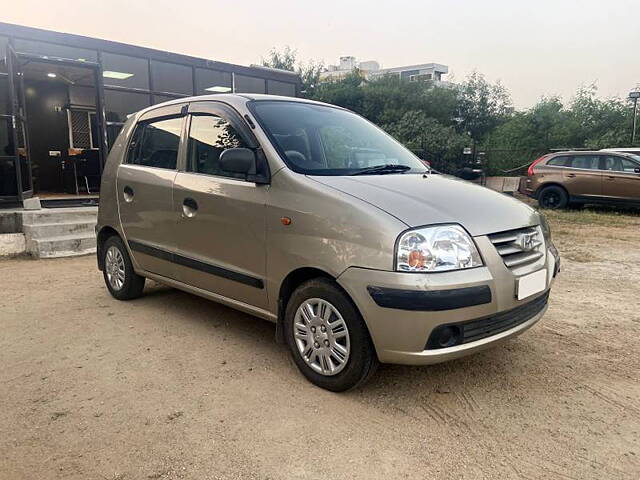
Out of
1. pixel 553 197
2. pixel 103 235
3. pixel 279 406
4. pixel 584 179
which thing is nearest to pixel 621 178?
pixel 584 179

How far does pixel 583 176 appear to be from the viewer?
1169 cm

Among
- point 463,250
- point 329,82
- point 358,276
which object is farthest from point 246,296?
point 329,82

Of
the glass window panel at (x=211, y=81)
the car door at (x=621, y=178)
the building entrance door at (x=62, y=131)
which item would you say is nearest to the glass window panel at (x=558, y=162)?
the car door at (x=621, y=178)

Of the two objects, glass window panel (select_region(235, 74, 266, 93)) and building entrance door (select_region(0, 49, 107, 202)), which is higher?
glass window panel (select_region(235, 74, 266, 93))

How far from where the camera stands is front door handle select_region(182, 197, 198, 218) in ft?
11.9

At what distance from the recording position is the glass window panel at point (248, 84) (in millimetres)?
12047

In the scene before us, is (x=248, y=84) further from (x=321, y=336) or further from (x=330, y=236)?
(x=321, y=336)

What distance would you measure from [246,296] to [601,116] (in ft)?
80.0

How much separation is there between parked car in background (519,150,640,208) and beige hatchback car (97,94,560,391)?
9507 millimetres

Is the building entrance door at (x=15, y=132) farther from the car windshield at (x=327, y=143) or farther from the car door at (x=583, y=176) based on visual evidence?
the car door at (x=583, y=176)

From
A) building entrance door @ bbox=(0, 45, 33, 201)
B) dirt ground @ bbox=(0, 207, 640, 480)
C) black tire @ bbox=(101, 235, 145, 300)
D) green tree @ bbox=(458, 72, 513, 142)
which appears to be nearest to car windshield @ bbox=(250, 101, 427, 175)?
dirt ground @ bbox=(0, 207, 640, 480)

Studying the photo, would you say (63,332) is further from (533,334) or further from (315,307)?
(533,334)

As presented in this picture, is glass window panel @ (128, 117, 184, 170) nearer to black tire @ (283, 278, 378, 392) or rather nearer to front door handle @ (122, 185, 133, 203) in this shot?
front door handle @ (122, 185, 133, 203)

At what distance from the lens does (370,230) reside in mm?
2598
